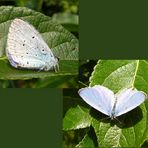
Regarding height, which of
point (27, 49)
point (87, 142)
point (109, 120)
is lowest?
point (87, 142)

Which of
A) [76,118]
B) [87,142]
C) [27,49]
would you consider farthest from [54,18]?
[87,142]

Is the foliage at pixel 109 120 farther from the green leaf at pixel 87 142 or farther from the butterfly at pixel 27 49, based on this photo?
the butterfly at pixel 27 49

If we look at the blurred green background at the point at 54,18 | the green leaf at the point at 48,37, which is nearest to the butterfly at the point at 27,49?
the green leaf at the point at 48,37

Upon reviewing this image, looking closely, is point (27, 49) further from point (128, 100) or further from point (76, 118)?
point (128, 100)

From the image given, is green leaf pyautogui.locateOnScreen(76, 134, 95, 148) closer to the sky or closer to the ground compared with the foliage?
closer to the ground

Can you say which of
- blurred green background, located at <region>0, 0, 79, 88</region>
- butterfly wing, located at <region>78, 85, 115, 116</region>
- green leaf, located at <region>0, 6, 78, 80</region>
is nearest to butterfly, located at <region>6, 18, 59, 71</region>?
green leaf, located at <region>0, 6, 78, 80</region>

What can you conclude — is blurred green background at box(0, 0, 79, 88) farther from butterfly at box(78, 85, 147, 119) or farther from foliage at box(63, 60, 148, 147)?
butterfly at box(78, 85, 147, 119)
